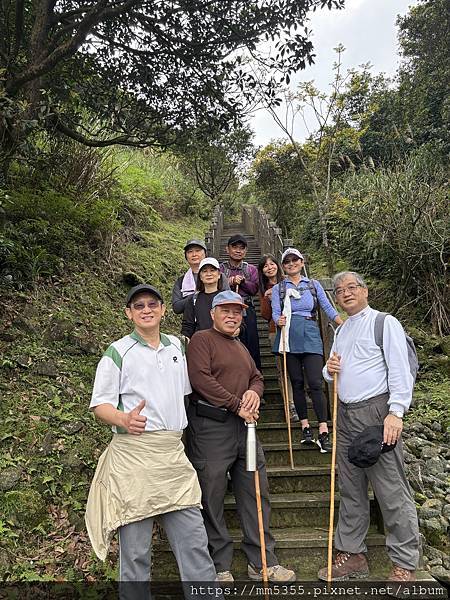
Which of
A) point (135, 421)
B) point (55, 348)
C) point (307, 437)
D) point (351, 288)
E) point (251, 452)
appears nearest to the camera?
point (135, 421)

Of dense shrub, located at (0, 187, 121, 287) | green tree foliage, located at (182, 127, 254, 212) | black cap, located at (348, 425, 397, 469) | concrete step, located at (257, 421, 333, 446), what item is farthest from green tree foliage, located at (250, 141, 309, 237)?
black cap, located at (348, 425, 397, 469)

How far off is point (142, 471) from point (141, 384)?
0.50 m

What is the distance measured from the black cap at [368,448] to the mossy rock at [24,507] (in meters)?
2.65

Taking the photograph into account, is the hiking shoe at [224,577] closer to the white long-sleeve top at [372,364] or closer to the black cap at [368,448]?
the black cap at [368,448]

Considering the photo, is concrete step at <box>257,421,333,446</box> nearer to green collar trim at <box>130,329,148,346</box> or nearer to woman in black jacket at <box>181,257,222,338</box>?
woman in black jacket at <box>181,257,222,338</box>

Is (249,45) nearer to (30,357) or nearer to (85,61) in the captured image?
(85,61)

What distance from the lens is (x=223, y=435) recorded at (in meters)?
3.39

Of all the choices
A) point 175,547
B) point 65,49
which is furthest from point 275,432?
point 65,49

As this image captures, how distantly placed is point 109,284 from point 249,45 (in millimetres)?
4048

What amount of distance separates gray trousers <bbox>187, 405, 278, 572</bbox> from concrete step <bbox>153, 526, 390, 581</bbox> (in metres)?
0.34

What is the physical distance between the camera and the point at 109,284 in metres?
7.89

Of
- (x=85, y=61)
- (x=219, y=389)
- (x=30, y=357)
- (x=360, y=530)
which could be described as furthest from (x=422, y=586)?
(x=85, y=61)

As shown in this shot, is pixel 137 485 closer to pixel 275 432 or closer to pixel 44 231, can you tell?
pixel 275 432

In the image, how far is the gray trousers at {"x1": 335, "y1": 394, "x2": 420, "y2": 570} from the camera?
3.34 metres
